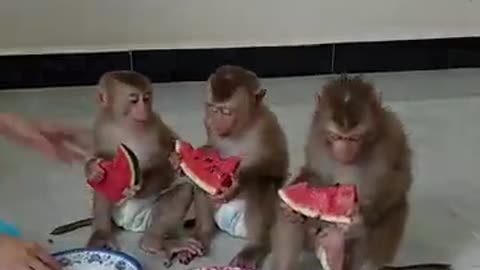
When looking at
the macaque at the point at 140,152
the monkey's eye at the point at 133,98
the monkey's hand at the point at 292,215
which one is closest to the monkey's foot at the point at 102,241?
the macaque at the point at 140,152

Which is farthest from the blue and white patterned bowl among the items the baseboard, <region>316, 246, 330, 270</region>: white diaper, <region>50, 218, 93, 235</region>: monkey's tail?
the baseboard

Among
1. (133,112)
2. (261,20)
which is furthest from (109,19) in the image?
(133,112)

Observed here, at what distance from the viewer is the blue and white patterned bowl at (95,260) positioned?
1700 mm

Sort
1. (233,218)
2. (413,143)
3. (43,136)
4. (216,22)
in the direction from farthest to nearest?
(216,22) → (413,143) → (233,218) → (43,136)

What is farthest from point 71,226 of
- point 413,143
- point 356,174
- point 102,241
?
point 413,143

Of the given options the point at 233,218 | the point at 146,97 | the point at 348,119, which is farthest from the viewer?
the point at 233,218

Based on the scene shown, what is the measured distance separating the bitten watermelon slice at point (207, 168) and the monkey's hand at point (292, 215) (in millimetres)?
130

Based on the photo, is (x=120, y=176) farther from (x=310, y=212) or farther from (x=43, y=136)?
(x=310, y=212)

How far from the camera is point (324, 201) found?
1.58 metres

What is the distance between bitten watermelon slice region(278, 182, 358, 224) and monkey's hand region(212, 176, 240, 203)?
0.12m

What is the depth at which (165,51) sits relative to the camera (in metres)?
2.74

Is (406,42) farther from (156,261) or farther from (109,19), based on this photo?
(156,261)

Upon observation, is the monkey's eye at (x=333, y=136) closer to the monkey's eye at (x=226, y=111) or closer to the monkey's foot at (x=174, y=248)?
the monkey's eye at (x=226, y=111)

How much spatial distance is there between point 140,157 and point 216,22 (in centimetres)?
101
